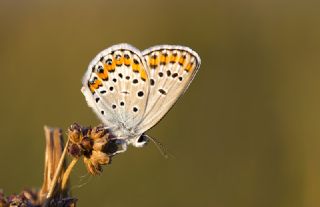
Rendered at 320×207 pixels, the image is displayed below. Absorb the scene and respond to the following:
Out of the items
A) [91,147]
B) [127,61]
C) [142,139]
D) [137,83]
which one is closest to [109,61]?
[127,61]

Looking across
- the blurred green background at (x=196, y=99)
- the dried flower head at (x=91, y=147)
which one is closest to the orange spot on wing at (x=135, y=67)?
the dried flower head at (x=91, y=147)

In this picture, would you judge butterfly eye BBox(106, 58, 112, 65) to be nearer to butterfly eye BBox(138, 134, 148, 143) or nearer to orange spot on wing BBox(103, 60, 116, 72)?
orange spot on wing BBox(103, 60, 116, 72)

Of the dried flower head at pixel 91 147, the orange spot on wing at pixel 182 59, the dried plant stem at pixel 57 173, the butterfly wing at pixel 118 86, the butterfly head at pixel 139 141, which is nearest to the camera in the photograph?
the dried plant stem at pixel 57 173

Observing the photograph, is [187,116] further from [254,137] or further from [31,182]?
[31,182]

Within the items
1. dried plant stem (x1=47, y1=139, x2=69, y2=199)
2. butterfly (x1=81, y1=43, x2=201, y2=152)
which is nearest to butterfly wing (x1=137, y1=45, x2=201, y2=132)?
butterfly (x1=81, y1=43, x2=201, y2=152)

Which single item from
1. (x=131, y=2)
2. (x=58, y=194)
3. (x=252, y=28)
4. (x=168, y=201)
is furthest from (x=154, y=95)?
(x=131, y=2)

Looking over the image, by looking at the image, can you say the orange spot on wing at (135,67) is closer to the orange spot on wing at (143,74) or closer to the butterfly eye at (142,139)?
the orange spot on wing at (143,74)

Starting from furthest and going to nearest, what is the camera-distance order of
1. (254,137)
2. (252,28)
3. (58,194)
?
1. (252,28)
2. (254,137)
3. (58,194)
